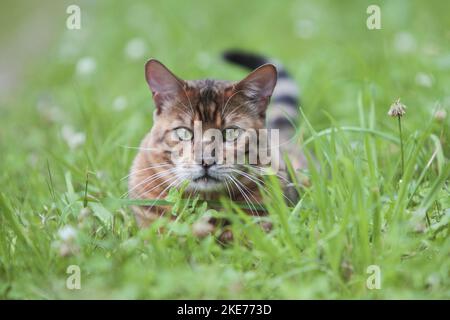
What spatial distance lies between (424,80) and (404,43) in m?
1.01

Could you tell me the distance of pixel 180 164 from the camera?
229 cm

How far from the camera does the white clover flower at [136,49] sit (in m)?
4.79

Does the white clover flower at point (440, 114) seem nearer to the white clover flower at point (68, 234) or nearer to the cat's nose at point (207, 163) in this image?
the cat's nose at point (207, 163)

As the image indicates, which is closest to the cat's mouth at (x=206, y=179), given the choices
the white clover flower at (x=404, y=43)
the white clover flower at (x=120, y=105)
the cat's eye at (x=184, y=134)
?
the cat's eye at (x=184, y=134)

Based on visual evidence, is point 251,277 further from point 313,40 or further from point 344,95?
point 313,40

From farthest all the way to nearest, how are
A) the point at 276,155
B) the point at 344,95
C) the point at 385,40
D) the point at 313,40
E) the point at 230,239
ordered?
the point at 313,40 < the point at 385,40 < the point at 344,95 < the point at 276,155 < the point at 230,239

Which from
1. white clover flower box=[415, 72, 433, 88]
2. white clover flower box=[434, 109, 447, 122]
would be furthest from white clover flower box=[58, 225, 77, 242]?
white clover flower box=[415, 72, 433, 88]

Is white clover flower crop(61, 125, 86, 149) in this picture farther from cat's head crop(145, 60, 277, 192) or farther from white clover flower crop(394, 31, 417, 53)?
white clover flower crop(394, 31, 417, 53)

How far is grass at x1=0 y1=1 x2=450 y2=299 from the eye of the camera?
1.82m

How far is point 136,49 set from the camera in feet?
16.0

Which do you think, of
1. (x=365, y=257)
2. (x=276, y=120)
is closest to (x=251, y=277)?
(x=365, y=257)

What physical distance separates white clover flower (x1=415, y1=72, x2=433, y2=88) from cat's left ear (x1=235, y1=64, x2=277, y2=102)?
1202mm

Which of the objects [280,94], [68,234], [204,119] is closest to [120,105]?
[280,94]

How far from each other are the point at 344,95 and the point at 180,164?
2.00 meters
